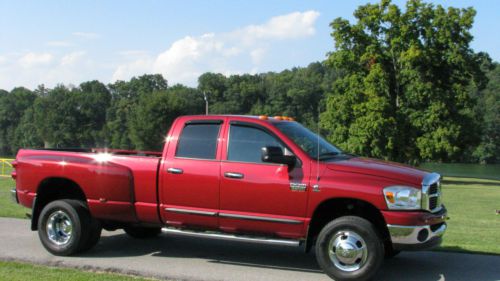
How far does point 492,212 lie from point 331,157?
55.0 feet

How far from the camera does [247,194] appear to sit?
22.1 feet

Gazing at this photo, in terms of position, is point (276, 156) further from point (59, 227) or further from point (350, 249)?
point (59, 227)

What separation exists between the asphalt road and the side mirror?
142 centimetres

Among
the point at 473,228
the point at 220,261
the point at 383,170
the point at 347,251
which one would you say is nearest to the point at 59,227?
the point at 220,261

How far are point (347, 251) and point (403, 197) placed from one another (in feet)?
2.97

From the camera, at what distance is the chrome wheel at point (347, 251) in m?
6.23

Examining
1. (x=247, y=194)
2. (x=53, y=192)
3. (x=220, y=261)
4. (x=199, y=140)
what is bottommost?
(x=220, y=261)

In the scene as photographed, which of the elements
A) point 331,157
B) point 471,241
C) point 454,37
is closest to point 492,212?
point 471,241

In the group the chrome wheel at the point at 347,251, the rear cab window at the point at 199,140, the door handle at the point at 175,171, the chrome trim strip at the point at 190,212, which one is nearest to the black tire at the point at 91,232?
the chrome trim strip at the point at 190,212

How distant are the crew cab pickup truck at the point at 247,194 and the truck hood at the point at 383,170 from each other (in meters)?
0.01

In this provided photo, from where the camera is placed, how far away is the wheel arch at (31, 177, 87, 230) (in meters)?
7.96

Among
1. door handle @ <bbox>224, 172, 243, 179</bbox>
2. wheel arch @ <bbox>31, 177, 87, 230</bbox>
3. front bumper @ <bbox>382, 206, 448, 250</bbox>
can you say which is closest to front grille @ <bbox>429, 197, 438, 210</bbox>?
front bumper @ <bbox>382, 206, 448, 250</bbox>

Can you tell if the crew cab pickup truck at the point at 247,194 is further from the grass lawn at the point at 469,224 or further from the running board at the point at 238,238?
the grass lawn at the point at 469,224

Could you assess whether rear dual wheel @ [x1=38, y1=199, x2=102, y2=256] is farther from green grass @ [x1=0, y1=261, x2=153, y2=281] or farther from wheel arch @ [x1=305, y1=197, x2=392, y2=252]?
wheel arch @ [x1=305, y1=197, x2=392, y2=252]
